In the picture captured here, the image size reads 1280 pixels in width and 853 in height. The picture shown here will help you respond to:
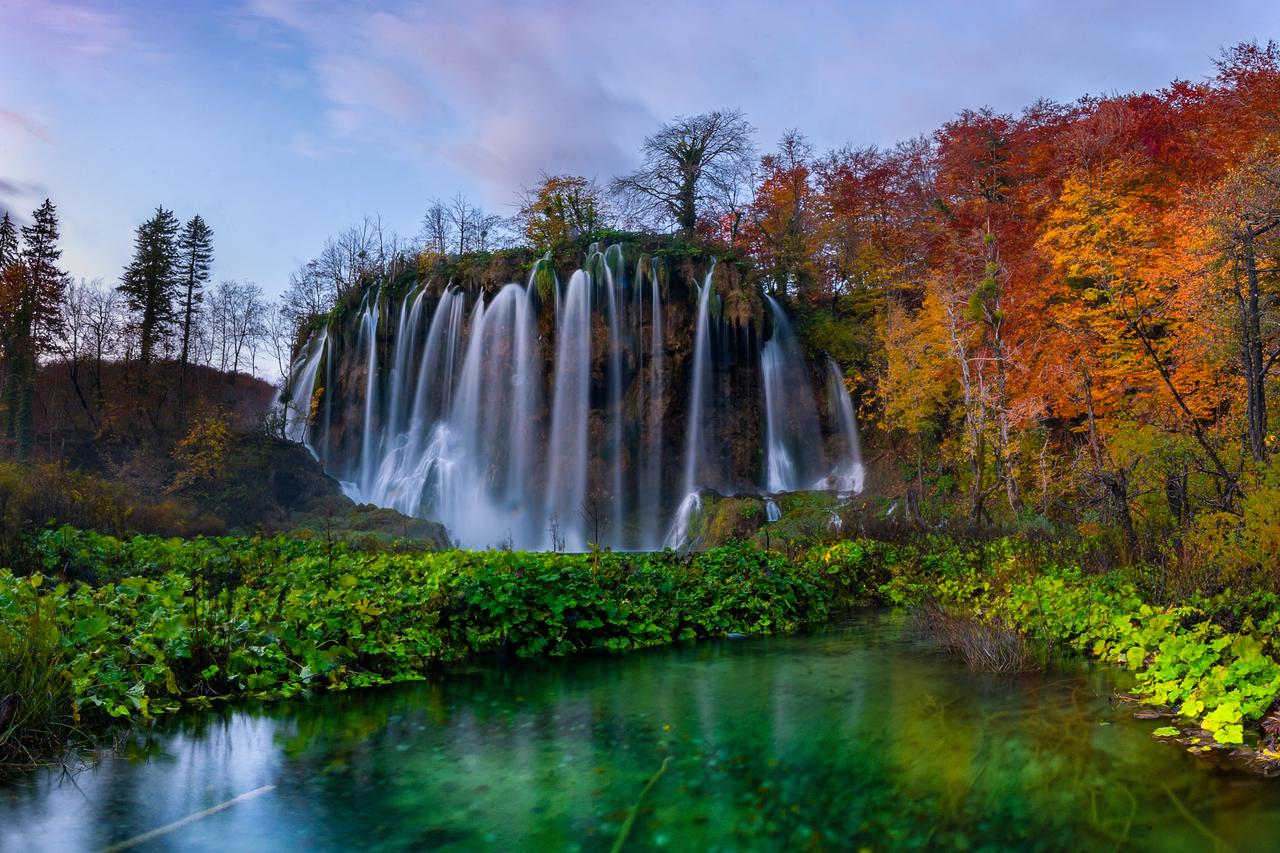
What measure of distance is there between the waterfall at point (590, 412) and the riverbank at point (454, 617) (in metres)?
15.6

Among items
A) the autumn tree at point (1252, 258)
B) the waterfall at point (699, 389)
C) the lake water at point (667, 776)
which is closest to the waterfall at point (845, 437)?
the waterfall at point (699, 389)

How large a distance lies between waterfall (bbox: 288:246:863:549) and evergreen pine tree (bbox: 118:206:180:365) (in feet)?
54.9

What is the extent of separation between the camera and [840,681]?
7.44 metres

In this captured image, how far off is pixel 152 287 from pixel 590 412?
25.2 metres

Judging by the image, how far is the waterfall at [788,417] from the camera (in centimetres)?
2883

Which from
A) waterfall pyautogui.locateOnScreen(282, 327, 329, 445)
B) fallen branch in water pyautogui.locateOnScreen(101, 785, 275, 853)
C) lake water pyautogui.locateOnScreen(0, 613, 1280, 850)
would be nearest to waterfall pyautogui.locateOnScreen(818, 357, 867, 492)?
waterfall pyautogui.locateOnScreen(282, 327, 329, 445)

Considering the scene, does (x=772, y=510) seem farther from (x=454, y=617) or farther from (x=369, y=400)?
(x=454, y=617)

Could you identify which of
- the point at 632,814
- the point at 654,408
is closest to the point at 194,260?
the point at 654,408

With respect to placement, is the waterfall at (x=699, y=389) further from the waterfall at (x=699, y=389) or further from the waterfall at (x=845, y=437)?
the waterfall at (x=845, y=437)

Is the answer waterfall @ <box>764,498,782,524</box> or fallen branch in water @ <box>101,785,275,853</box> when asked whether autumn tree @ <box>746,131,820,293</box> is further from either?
fallen branch in water @ <box>101,785,275,853</box>

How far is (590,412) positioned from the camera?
2778 centimetres

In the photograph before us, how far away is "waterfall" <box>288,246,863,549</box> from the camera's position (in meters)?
27.2

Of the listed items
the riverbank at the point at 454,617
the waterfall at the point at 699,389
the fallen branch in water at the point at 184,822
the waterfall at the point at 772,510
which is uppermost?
the waterfall at the point at 699,389

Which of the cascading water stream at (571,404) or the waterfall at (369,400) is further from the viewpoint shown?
the waterfall at (369,400)
